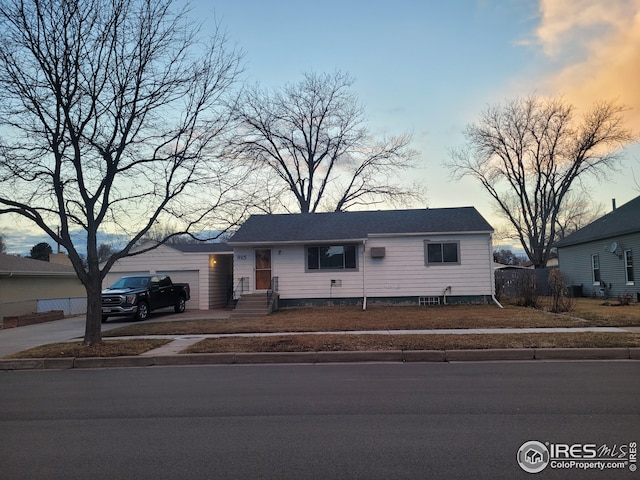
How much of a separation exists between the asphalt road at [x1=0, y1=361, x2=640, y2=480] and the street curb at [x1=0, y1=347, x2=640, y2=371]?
0.63 m

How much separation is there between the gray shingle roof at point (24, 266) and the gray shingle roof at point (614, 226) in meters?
30.6

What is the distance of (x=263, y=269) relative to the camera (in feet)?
72.9

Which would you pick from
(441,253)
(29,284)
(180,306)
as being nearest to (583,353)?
(441,253)

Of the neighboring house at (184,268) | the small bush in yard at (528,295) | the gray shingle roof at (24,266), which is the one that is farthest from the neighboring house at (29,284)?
the small bush in yard at (528,295)

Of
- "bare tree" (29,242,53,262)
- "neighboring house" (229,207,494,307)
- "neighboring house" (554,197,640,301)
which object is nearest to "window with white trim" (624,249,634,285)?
"neighboring house" (554,197,640,301)

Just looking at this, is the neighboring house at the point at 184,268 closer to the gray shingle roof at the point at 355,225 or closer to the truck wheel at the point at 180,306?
the truck wheel at the point at 180,306

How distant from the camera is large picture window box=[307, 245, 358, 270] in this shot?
21.9 m

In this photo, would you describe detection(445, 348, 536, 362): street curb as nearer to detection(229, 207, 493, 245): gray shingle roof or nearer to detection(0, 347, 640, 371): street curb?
detection(0, 347, 640, 371): street curb

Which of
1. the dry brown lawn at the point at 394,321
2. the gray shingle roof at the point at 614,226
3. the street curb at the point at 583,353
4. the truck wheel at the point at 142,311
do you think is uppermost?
the gray shingle roof at the point at 614,226

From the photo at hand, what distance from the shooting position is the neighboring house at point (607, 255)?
905 inches

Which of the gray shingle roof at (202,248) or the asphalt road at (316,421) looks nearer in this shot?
the asphalt road at (316,421)

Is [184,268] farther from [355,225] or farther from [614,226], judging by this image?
[614,226]

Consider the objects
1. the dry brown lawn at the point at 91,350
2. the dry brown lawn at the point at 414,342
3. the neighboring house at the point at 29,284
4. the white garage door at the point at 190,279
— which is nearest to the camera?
the dry brown lawn at the point at 414,342

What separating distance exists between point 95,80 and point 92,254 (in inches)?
166
